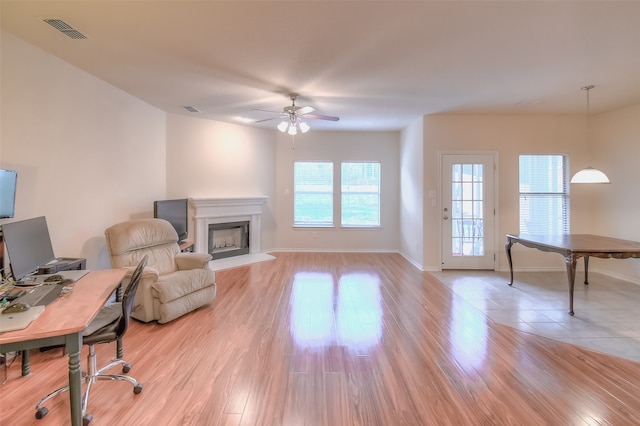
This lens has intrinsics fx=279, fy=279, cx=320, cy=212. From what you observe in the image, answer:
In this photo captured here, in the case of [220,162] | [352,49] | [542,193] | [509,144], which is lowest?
[542,193]

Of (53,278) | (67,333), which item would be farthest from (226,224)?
(67,333)

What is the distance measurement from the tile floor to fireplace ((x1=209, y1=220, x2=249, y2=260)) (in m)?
→ 3.96

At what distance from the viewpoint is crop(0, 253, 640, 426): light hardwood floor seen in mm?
1764

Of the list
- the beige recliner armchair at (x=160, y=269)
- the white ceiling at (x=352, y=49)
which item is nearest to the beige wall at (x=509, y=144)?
the white ceiling at (x=352, y=49)

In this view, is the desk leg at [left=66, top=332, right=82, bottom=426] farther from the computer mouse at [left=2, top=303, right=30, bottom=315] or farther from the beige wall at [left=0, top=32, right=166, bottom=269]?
the beige wall at [left=0, top=32, right=166, bottom=269]

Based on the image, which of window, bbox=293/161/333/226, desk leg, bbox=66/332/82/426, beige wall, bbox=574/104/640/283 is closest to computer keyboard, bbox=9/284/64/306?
desk leg, bbox=66/332/82/426

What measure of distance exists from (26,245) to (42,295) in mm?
579

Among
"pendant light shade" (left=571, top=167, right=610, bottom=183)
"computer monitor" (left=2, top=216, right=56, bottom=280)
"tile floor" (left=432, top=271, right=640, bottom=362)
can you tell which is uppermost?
"pendant light shade" (left=571, top=167, right=610, bottom=183)

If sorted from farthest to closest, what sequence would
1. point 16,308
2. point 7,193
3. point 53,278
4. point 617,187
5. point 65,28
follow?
point 617,187 < point 65,28 < point 7,193 < point 53,278 < point 16,308

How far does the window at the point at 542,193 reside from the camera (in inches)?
195

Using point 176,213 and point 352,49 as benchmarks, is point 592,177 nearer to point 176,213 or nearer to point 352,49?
point 352,49

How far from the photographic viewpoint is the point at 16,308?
157 cm

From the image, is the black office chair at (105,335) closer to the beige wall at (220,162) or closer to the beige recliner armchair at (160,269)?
the beige recliner armchair at (160,269)

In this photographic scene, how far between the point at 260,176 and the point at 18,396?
16.2 feet
